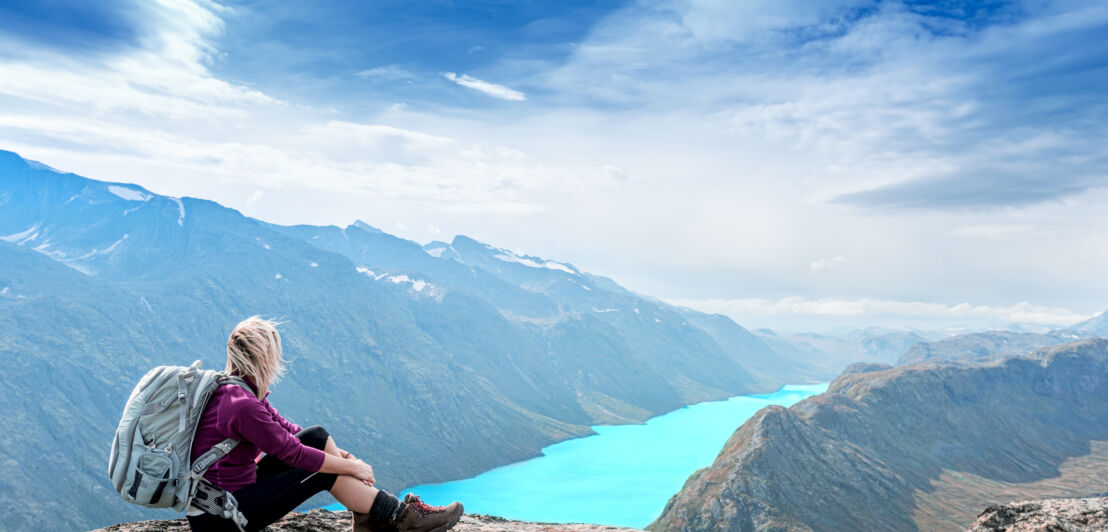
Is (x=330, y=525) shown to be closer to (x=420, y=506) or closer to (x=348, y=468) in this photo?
(x=420, y=506)

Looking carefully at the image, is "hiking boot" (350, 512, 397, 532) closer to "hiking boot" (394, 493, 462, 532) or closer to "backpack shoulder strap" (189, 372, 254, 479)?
"hiking boot" (394, 493, 462, 532)

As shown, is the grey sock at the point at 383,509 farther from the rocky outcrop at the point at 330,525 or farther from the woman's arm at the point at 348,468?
the rocky outcrop at the point at 330,525

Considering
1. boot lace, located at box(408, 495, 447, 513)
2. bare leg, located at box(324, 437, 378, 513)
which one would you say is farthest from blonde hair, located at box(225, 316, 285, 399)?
boot lace, located at box(408, 495, 447, 513)

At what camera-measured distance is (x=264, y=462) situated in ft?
33.6

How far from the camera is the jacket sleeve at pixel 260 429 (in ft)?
28.1

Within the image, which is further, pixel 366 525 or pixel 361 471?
pixel 366 525

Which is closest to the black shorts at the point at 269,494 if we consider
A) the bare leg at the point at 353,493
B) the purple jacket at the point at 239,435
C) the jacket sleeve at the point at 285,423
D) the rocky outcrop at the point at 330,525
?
the bare leg at the point at 353,493

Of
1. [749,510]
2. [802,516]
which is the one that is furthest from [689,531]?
[802,516]

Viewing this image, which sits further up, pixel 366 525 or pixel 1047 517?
pixel 1047 517

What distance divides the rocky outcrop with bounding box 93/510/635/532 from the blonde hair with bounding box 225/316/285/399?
5.13 metres

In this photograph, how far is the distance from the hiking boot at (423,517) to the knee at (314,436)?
1920mm

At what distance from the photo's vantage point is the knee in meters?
11.0

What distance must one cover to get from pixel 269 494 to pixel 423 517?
2.92 metres

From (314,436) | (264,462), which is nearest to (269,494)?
(264,462)
